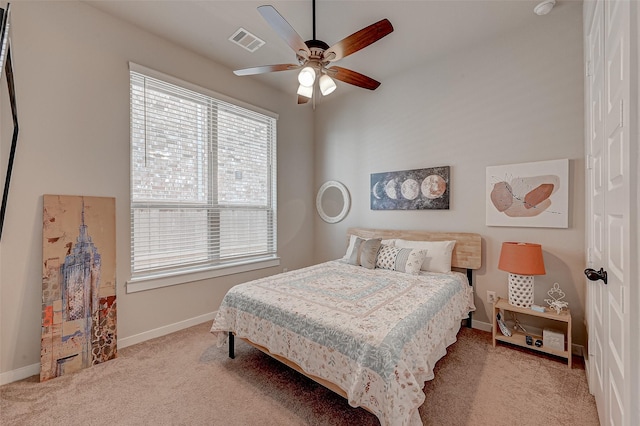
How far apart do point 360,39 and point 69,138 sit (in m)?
2.51

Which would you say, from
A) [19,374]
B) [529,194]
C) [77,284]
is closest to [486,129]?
[529,194]

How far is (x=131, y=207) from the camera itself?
2.67 meters

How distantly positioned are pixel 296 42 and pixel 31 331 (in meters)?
3.02

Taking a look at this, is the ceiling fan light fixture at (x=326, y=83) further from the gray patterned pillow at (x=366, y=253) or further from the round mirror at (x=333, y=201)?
the round mirror at (x=333, y=201)

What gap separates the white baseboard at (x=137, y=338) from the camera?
205cm

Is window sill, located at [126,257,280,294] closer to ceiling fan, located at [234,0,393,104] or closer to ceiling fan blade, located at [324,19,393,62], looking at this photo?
ceiling fan, located at [234,0,393,104]

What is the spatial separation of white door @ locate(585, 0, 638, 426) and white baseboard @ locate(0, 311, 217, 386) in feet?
11.0

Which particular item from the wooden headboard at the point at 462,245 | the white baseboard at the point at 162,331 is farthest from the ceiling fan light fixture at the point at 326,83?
the white baseboard at the point at 162,331

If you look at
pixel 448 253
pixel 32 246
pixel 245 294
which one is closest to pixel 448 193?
pixel 448 253

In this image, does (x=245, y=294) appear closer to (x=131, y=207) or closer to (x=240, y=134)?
(x=131, y=207)

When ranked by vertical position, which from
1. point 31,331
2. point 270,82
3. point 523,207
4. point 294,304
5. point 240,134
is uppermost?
point 270,82

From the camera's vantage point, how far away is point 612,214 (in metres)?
1.26

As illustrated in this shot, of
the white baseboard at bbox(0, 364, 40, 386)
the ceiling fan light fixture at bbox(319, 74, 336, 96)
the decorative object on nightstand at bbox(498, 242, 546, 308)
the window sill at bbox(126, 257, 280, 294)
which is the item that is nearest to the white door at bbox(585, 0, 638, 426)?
the decorative object on nightstand at bbox(498, 242, 546, 308)

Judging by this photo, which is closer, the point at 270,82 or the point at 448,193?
the point at 448,193
